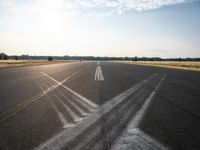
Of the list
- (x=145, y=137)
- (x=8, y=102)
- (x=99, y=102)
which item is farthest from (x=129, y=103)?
(x=8, y=102)

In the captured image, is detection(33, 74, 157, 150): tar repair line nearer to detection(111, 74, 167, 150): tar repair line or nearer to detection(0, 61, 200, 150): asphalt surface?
detection(0, 61, 200, 150): asphalt surface

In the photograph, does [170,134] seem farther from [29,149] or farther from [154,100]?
[154,100]

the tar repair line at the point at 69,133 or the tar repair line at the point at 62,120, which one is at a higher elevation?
the tar repair line at the point at 69,133

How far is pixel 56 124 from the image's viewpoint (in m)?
5.10

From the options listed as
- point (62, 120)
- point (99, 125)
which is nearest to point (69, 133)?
point (99, 125)

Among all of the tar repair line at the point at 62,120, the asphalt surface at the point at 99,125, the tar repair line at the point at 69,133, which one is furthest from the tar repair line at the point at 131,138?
the tar repair line at the point at 62,120

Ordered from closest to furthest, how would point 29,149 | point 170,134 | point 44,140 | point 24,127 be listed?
point 29,149 < point 44,140 < point 170,134 < point 24,127

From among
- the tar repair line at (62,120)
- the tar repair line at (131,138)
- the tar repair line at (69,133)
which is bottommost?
the tar repair line at (62,120)

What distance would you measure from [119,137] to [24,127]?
2.26 metres

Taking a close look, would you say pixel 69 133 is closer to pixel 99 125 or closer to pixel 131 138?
pixel 99 125

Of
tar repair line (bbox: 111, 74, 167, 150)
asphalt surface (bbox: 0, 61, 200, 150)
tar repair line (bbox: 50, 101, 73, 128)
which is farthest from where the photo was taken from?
tar repair line (bbox: 50, 101, 73, 128)

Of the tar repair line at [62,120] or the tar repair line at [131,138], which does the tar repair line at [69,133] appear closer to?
the tar repair line at [62,120]

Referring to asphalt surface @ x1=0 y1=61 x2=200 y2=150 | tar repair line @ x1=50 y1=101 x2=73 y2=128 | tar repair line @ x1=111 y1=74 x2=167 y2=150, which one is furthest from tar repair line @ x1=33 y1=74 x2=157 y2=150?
tar repair line @ x1=111 y1=74 x2=167 y2=150

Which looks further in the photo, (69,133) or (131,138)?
(69,133)
